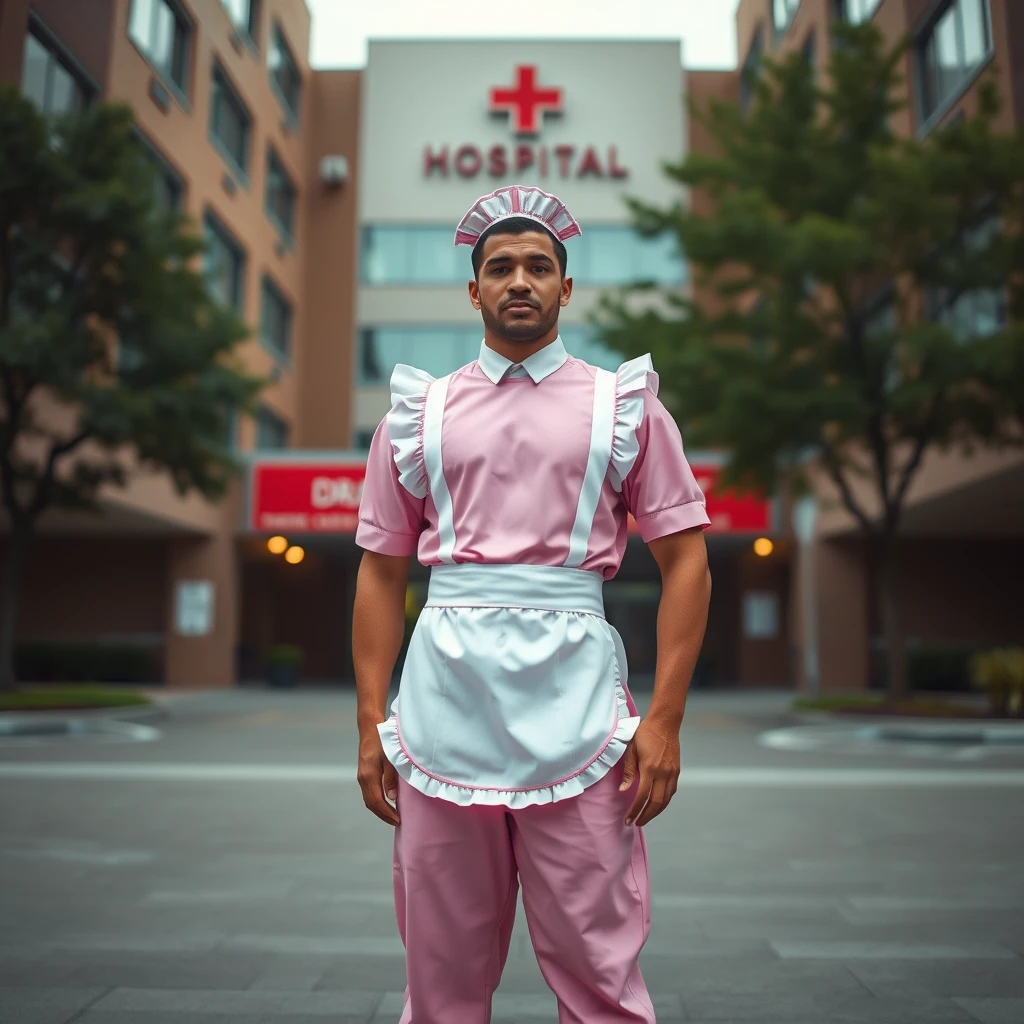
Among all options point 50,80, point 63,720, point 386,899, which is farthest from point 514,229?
point 50,80

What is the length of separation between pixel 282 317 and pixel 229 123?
615 centimetres

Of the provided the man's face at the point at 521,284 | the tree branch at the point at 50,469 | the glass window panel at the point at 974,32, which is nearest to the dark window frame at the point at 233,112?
the tree branch at the point at 50,469

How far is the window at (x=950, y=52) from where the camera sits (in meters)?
14.0

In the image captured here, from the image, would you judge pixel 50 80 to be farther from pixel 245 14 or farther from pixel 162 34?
pixel 245 14

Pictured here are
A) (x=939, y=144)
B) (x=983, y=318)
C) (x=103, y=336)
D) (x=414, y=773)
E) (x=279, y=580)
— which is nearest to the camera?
(x=414, y=773)

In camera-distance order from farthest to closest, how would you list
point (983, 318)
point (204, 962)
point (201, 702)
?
1. point (201, 702)
2. point (983, 318)
3. point (204, 962)

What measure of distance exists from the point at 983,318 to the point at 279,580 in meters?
20.0

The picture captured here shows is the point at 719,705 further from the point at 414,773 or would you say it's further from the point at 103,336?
the point at 414,773

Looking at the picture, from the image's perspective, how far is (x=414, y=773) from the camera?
7.82 feet

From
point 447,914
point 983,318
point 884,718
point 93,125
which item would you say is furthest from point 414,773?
point 983,318

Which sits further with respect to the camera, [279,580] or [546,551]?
[279,580]

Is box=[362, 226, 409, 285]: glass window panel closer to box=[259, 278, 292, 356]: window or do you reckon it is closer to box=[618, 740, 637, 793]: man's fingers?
box=[259, 278, 292, 356]: window

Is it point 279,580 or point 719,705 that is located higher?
point 279,580

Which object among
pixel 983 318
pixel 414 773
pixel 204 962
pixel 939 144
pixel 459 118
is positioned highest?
pixel 459 118
